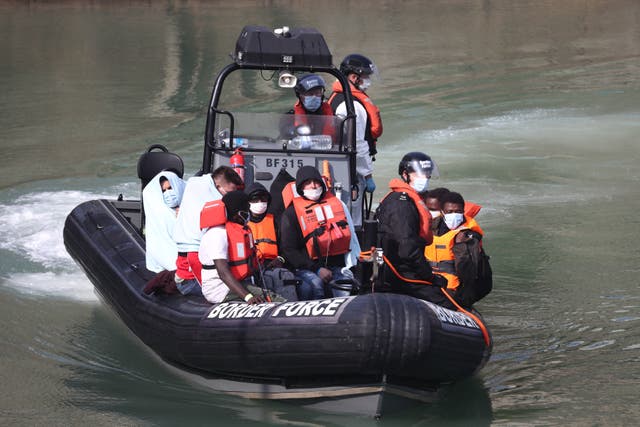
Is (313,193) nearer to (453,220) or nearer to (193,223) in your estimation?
(193,223)

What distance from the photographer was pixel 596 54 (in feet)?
77.7

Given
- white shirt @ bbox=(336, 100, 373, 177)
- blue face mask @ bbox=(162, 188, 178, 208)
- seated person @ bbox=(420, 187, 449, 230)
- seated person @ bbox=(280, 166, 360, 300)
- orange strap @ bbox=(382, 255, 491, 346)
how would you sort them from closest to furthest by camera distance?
orange strap @ bbox=(382, 255, 491, 346), seated person @ bbox=(280, 166, 360, 300), seated person @ bbox=(420, 187, 449, 230), blue face mask @ bbox=(162, 188, 178, 208), white shirt @ bbox=(336, 100, 373, 177)

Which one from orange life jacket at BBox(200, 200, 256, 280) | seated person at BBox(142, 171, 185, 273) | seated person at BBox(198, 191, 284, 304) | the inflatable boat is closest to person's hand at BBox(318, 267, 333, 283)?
seated person at BBox(198, 191, 284, 304)

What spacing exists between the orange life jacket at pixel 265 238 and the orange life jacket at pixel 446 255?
0.96m

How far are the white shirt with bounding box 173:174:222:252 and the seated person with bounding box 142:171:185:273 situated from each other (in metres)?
0.68

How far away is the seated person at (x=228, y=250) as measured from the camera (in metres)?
6.32

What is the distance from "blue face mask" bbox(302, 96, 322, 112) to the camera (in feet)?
26.9

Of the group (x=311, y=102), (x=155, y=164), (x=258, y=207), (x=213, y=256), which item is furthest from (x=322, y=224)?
(x=155, y=164)

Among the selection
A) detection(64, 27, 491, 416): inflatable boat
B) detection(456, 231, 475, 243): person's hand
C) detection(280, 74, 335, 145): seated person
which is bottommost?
detection(64, 27, 491, 416): inflatable boat

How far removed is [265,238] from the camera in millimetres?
6961

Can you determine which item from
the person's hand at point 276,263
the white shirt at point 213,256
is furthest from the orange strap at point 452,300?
the white shirt at point 213,256

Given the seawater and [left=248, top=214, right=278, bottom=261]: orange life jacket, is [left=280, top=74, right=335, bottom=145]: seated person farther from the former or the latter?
the seawater

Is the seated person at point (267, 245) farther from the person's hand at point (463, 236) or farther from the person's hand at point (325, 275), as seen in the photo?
the person's hand at point (463, 236)

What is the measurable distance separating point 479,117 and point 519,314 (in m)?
8.98
